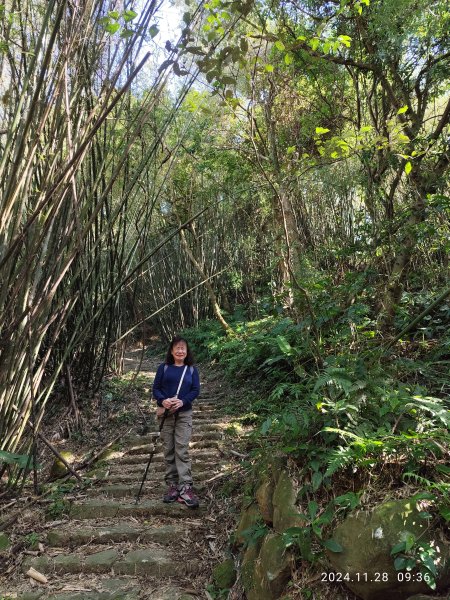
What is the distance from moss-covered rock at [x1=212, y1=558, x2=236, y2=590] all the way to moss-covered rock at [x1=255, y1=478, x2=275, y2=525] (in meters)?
0.29

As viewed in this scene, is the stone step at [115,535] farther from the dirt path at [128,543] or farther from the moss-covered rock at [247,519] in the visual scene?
the moss-covered rock at [247,519]

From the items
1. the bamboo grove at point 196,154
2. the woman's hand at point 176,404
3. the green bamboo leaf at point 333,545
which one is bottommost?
the green bamboo leaf at point 333,545

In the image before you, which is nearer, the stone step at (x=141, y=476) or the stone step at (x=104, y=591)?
the stone step at (x=104, y=591)

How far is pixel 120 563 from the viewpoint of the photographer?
2.14 metres

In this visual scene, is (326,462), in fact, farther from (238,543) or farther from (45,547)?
(45,547)

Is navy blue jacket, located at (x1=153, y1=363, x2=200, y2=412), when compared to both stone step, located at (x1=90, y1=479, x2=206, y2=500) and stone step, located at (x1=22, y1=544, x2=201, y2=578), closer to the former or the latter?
stone step, located at (x1=90, y1=479, x2=206, y2=500)

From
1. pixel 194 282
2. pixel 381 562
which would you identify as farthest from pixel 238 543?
pixel 194 282

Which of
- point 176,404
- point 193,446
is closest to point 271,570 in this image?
point 176,404

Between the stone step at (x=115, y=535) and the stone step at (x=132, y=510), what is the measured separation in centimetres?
12

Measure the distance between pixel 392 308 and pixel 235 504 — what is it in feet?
5.56

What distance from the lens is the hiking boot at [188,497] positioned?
2.54 m

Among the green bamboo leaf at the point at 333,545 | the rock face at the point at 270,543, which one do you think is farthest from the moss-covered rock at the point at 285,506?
the green bamboo leaf at the point at 333,545

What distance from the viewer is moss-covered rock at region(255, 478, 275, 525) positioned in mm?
1966

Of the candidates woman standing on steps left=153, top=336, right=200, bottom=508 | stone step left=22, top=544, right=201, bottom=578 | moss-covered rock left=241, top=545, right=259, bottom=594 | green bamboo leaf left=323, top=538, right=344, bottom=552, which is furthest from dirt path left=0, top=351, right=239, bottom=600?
green bamboo leaf left=323, top=538, right=344, bottom=552
